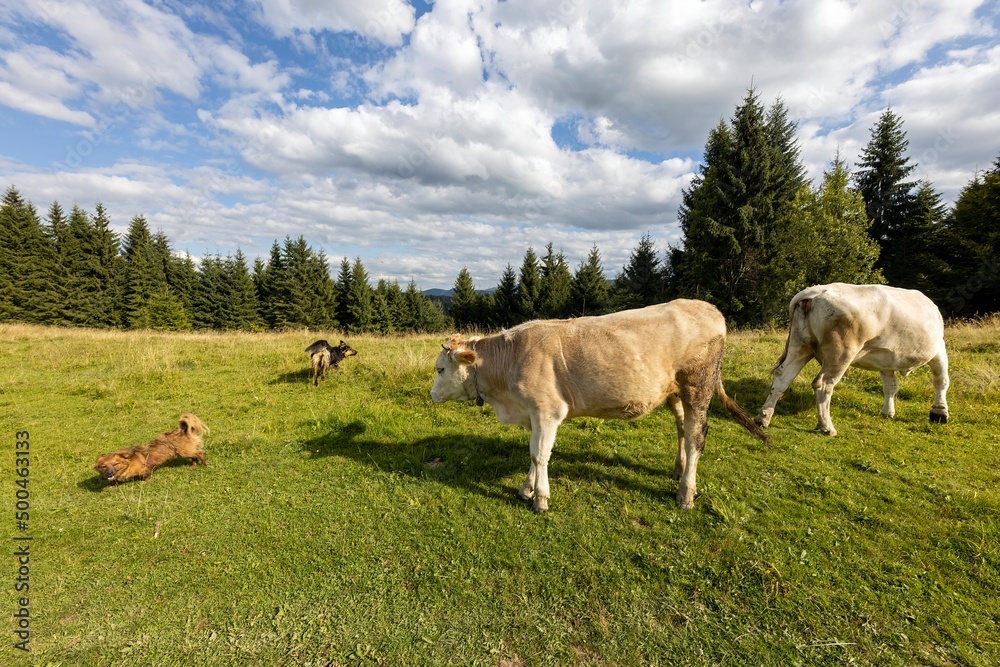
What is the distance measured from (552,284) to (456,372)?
3796 cm

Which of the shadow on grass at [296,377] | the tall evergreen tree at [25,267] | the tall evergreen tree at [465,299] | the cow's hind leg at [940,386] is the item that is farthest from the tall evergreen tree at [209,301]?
the cow's hind leg at [940,386]

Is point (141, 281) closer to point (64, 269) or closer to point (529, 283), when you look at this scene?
point (64, 269)

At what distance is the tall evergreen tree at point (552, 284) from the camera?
1631 inches

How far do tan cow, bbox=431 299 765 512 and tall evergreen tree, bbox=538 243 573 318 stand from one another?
119 feet

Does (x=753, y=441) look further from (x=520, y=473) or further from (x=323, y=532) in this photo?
(x=323, y=532)

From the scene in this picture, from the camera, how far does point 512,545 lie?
397cm

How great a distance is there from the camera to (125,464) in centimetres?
513

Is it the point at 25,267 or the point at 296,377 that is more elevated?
the point at 25,267

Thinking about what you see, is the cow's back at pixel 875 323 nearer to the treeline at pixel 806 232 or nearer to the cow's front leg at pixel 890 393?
the cow's front leg at pixel 890 393

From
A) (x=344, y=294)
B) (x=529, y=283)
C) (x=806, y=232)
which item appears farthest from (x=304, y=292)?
(x=806, y=232)

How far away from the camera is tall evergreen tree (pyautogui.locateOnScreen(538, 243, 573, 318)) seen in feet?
136

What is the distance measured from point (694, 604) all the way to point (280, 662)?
3.30 metres

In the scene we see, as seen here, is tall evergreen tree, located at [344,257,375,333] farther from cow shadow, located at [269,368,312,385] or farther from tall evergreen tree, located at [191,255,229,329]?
cow shadow, located at [269,368,312,385]

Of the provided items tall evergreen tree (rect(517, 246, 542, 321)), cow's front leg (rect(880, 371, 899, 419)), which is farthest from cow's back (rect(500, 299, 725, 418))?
tall evergreen tree (rect(517, 246, 542, 321))
